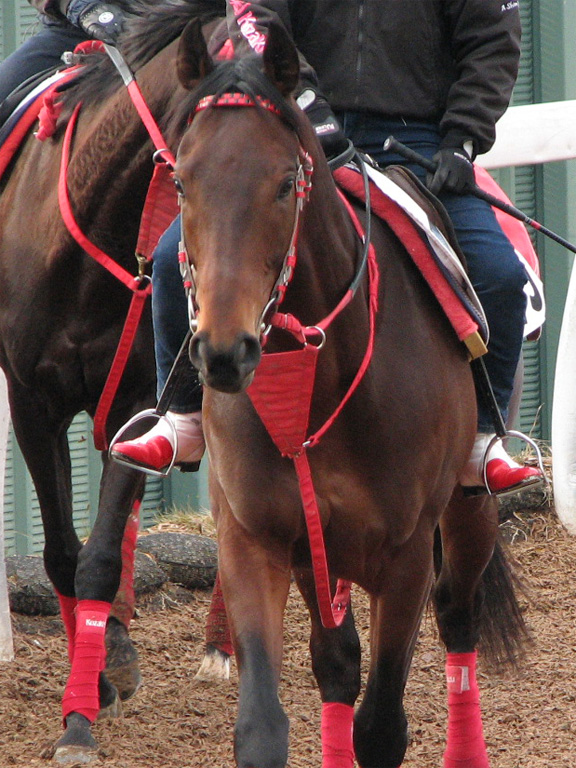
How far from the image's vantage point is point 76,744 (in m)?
4.63

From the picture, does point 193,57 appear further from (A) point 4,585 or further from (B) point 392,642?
(A) point 4,585

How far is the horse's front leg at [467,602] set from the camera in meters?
4.76

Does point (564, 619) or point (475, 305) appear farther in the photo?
point (564, 619)

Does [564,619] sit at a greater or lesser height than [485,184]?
lesser

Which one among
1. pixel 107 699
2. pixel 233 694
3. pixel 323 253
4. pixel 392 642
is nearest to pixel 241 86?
pixel 323 253

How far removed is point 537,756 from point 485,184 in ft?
6.27

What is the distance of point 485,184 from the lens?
4.88m

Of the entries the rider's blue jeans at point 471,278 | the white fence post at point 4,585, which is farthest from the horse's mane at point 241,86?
the white fence post at point 4,585

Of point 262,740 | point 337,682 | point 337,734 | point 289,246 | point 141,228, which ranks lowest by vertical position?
point 337,734

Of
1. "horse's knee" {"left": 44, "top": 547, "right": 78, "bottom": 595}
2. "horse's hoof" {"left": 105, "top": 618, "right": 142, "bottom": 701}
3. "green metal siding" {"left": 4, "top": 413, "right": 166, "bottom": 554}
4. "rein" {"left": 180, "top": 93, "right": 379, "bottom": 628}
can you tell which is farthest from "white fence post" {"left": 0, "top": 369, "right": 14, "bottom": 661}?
"rein" {"left": 180, "top": 93, "right": 379, "bottom": 628}

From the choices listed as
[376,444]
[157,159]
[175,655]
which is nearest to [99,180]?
[157,159]

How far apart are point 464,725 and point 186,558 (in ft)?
7.40

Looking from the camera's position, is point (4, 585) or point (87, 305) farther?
point (4, 585)

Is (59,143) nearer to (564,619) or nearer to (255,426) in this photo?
(255,426)
